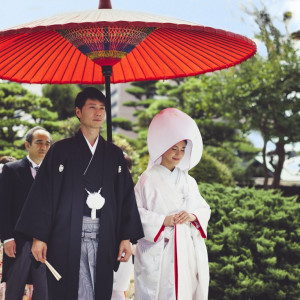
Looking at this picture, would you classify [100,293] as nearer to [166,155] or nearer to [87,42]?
[166,155]

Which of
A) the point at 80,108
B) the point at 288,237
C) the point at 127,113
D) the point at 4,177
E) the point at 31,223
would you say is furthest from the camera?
the point at 127,113

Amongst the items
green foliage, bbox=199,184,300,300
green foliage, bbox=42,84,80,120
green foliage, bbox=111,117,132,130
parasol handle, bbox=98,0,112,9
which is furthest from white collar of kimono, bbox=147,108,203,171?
green foliage, bbox=111,117,132,130

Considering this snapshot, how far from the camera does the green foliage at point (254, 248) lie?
5.59 m

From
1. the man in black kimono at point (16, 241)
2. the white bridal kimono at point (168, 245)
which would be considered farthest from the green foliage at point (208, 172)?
the white bridal kimono at point (168, 245)

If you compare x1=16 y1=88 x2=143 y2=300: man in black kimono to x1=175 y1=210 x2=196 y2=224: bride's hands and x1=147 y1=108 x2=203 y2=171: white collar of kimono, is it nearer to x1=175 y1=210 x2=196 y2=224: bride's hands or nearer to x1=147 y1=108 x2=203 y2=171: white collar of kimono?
x1=175 y1=210 x2=196 y2=224: bride's hands

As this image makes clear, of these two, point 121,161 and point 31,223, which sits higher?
point 121,161

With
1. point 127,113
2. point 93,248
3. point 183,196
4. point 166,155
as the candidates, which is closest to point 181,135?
point 166,155

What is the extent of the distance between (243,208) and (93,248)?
3492mm

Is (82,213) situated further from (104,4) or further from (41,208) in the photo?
(104,4)

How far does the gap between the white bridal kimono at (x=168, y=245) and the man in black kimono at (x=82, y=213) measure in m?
0.34

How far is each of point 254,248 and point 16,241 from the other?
2.94m

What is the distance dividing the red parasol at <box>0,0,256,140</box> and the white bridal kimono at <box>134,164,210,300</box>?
607mm

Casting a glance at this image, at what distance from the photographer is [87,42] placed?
11.9ft

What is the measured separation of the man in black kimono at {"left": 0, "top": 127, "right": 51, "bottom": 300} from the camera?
4.09 meters
